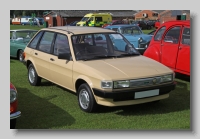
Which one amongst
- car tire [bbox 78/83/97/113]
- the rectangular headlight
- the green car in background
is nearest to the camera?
car tire [bbox 78/83/97/113]

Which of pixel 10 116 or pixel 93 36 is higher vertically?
pixel 93 36

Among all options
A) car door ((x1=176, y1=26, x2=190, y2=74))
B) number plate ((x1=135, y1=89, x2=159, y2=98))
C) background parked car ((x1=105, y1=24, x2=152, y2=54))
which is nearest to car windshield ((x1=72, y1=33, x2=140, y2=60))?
number plate ((x1=135, y1=89, x2=159, y2=98))

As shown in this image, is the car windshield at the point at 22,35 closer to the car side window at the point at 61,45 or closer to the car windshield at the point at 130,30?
the car windshield at the point at 130,30

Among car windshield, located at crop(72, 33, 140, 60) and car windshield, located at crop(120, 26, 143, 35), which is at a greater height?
car windshield, located at crop(120, 26, 143, 35)

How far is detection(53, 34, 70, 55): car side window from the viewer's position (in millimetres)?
6490

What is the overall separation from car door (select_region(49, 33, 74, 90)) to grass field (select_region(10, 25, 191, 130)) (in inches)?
16.9

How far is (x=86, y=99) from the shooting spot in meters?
5.73

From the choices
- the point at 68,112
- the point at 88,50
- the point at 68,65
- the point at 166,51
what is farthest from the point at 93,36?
the point at 166,51

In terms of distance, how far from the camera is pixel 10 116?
453 cm

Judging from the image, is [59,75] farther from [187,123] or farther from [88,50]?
[187,123]

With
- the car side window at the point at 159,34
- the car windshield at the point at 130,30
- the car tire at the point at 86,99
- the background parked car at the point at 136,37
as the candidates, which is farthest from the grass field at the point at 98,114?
the car windshield at the point at 130,30

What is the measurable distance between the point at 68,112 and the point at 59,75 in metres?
1.15

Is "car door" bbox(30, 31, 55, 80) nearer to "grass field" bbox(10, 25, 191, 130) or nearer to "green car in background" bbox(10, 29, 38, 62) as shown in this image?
"grass field" bbox(10, 25, 191, 130)

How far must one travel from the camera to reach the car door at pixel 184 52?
7781 millimetres
